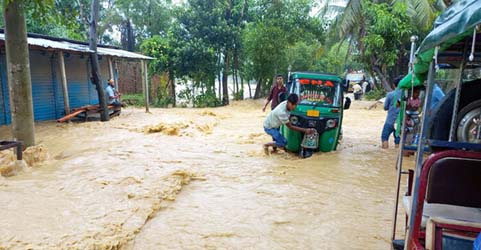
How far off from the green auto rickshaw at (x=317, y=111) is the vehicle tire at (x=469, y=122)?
12.6ft

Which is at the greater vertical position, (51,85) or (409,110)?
(51,85)

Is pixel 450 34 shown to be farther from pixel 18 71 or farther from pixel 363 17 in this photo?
pixel 363 17

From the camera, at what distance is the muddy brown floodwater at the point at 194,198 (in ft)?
11.7

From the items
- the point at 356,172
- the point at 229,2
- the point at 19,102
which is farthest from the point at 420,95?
the point at 229,2

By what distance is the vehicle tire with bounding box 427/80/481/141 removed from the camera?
3.02 m

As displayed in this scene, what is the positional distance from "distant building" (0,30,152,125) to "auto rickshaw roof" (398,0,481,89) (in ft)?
31.1

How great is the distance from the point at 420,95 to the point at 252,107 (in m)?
12.2

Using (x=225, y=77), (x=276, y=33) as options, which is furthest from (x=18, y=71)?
(x=225, y=77)

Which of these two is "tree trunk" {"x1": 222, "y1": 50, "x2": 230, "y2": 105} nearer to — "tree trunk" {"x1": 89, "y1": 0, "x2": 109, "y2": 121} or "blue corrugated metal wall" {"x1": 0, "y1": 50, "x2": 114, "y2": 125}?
"blue corrugated metal wall" {"x1": 0, "y1": 50, "x2": 114, "y2": 125}

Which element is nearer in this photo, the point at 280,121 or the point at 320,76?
the point at 280,121

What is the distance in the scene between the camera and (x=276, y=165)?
6.56 meters

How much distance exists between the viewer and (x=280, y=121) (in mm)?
6680

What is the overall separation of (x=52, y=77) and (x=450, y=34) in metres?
12.6

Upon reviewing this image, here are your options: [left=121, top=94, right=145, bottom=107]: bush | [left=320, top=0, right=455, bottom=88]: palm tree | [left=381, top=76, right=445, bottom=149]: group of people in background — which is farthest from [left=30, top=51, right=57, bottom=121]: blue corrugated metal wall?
[left=320, top=0, right=455, bottom=88]: palm tree
